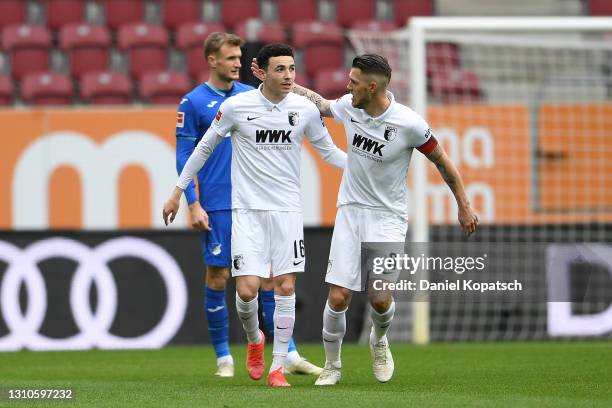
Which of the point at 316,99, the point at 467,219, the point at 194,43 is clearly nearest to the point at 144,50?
the point at 194,43

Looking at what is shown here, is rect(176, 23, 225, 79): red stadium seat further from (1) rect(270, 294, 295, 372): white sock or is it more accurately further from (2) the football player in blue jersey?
(1) rect(270, 294, 295, 372): white sock

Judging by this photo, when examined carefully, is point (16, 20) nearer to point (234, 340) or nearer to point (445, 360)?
point (234, 340)

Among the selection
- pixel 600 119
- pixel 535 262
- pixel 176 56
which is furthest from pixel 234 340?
pixel 176 56

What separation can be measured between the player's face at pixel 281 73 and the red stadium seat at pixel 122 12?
10319mm

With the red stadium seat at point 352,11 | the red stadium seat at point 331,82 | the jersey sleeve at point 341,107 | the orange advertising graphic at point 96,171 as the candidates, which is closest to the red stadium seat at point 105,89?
the red stadium seat at point 331,82

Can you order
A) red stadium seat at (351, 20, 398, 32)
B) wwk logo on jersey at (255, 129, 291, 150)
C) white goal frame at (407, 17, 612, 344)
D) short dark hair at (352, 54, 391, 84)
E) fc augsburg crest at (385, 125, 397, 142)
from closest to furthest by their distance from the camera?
short dark hair at (352, 54, 391, 84), fc augsburg crest at (385, 125, 397, 142), wwk logo on jersey at (255, 129, 291, 150), white goal frame at (407, 17, 612, 344), red stadium seat at (351, 20, 398, 32)

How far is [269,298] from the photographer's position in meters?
8.43

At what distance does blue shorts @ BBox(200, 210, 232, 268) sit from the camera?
838 cm

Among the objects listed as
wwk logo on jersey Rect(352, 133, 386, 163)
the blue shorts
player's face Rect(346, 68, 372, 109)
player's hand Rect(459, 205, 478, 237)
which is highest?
player's face Rect(346, 68, 372, 109)

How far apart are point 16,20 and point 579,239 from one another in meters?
8.69

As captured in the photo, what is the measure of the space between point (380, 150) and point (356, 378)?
158cm

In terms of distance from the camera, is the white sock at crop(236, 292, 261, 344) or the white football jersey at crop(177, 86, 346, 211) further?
the white sock at crop(236, 292, 261, 344)

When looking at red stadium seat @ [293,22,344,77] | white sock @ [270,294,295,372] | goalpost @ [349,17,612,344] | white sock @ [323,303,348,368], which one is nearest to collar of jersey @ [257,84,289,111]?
white sock @ [270,294,295,372]

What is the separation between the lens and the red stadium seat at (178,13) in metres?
17.3
